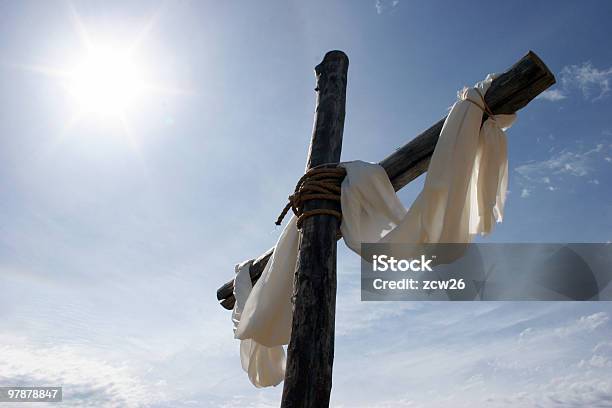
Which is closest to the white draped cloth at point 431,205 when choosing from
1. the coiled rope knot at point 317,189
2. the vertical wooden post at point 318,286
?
the coiled rope knot at point 317,189

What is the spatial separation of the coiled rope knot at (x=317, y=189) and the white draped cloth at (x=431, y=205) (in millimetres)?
70

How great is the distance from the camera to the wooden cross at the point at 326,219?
261cm

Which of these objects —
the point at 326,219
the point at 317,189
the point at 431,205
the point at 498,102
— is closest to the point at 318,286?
the point at 326,219

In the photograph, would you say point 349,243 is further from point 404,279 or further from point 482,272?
point 482,272

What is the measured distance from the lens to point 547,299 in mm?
4023

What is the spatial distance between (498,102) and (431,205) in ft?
2.61

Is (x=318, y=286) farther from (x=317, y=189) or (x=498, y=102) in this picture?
(x=498, y=102)

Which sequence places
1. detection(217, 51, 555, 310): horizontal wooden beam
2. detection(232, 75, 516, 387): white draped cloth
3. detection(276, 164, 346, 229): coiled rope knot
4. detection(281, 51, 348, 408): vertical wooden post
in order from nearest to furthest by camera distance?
detection(281, 51, 348, 408): vertical wooden post
detection(217, 51, 555, 310): horizontal wooden beam
detection(232, 75, 516, 387): white draped cloth
detection(276, 164, 346, 229): coiled rope knot

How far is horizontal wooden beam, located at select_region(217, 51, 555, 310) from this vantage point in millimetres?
2844

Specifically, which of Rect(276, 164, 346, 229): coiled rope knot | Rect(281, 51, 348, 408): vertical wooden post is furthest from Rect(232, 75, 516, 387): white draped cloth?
Rect(281, 51, 348, 408): vertical wooden post

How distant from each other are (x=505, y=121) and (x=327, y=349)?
6.01 feet

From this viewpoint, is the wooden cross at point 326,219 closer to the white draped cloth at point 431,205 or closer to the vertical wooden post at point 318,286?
the vertical wooden post at point 318,286

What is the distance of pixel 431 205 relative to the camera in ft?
9.74

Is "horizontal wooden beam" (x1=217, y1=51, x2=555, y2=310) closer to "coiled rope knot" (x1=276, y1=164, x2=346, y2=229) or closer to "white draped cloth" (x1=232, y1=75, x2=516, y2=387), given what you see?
"white draped cloth" (x1=232, y1=75, x2=516, y2=387)
